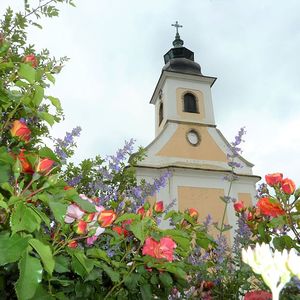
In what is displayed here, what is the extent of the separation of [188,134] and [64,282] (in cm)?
1378

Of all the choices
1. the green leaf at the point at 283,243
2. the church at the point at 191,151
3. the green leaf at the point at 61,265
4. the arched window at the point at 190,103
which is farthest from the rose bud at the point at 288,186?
the arched window at the point at 190,103

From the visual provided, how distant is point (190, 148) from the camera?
14.1 meters

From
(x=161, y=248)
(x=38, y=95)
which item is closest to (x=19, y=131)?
(x=38, y=95)

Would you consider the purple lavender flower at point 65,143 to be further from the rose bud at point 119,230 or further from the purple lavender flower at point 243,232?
the purple lavender flower at point 243,232

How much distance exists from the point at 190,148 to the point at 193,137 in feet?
2.47

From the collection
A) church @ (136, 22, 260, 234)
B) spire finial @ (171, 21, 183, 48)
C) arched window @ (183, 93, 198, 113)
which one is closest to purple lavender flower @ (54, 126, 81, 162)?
church @ (136, 22, 260, 234)

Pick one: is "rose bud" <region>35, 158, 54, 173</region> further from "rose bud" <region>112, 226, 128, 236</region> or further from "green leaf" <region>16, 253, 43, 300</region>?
"rose bud" <region>112, 226, 128, 236</region>

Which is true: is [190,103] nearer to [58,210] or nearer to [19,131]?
[19,131]

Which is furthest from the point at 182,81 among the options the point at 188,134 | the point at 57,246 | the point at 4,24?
the point at 57,246

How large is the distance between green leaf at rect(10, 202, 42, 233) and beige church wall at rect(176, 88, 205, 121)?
1452cm

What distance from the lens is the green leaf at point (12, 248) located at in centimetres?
73

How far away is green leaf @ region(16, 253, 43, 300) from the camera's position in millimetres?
718

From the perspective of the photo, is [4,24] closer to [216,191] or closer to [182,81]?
[216,191]

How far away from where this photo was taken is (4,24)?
6.79 ft
